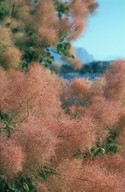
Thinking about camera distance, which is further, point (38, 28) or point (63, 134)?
point (38, 28)

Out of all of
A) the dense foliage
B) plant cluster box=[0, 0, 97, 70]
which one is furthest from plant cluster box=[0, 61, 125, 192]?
plant cluster box=[0, 0, 97, 70]

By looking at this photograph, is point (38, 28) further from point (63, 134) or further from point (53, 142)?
point (53, 142)

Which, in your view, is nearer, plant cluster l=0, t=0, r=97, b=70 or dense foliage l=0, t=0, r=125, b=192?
dense foliage l=0, t=0, r=125, b=192

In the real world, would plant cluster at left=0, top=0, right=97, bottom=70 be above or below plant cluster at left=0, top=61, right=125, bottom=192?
above

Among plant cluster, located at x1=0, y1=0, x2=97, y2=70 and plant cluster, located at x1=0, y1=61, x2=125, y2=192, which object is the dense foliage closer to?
plant cluster, located at x1=0, y1=61, x2=125, y2=192

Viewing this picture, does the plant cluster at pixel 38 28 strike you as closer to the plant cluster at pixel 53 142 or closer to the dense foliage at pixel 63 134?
the dense foliage at pixel 63 134

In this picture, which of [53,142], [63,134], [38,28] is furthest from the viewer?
[38,28]

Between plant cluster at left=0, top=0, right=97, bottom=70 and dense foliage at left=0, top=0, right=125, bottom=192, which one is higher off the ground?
plant cluster at left=0, top=0, right=97, bottom=70

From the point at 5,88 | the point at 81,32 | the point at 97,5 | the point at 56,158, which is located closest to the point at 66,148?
the point at 56,158

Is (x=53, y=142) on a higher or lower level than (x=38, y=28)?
lower

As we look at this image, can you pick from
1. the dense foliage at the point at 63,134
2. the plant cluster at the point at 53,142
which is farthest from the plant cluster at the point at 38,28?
the plant cluster at the point at 53,142

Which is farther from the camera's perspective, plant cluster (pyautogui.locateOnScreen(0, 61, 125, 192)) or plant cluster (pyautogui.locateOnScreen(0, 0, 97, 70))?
plant cluster (pyautogui.locateOnScreen(0, 0, 97, 70))

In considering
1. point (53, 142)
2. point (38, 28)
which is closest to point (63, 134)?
point (53, 142)

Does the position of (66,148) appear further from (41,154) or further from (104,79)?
(104,79)
